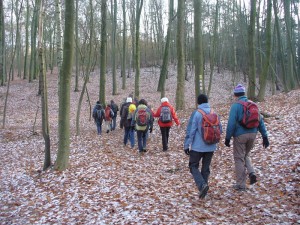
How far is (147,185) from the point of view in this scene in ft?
24.2

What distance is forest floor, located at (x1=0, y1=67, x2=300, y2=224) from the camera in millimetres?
5562

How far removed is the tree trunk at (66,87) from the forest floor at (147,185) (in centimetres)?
51

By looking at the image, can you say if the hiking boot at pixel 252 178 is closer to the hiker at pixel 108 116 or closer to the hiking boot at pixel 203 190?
the hiking boot at pixel 203 190

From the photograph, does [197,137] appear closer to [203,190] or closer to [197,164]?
[197,164]

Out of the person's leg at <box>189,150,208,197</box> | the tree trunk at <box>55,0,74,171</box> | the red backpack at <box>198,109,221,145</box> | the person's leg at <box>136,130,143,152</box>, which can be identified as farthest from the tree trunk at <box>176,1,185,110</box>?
the person's leg at <box>189,150,208,197</box>

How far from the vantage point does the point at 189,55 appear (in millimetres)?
45094

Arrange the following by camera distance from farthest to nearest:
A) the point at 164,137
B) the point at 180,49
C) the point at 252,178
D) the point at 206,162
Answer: the point at 180,49, the point at 164,137, the point at 252,178, the point at 206,162

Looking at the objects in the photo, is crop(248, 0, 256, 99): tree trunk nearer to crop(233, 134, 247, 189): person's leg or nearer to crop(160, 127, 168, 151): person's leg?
crop(160, 127, 168, 151): person's leg

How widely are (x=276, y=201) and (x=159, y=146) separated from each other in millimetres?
6223

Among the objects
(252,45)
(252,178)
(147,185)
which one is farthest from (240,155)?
(252,45)

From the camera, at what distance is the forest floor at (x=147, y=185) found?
5562 mm

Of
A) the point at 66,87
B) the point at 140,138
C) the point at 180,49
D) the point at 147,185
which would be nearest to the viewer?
the point at 147,185

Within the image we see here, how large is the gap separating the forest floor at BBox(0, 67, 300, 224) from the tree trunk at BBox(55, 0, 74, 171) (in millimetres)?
507

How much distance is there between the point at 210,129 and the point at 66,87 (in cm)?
467
